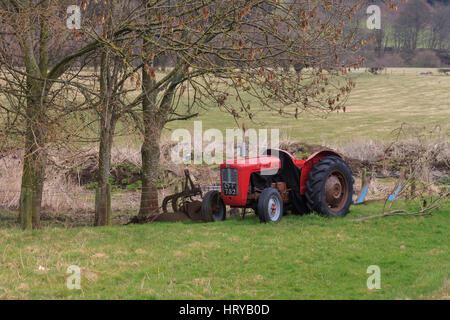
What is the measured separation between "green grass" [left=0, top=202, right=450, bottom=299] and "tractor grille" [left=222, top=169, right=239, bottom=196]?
2.16 feet

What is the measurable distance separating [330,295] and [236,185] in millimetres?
5017

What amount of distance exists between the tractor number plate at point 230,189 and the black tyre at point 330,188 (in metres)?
1.56

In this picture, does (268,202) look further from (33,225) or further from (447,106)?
(447,106)

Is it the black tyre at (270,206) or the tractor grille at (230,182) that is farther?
the tractor grille at (230,182)

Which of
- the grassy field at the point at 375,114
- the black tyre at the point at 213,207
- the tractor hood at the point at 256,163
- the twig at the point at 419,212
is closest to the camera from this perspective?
the tractor hood at the point at 256,163

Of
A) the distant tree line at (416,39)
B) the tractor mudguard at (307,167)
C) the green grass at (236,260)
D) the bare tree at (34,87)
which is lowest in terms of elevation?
the green grass at (236,260)

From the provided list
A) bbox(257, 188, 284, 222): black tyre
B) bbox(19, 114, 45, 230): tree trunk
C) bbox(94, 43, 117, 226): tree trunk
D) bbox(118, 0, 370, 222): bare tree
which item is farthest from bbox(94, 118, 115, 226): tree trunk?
bbox(257, 188, 284, 222): black tyre

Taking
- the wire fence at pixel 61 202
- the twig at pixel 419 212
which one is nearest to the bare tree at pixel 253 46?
the twig at pixel 419 212

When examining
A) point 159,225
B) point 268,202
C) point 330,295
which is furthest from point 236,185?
point 330,295

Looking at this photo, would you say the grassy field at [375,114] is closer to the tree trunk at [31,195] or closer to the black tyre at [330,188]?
the black tyre at [330,188]

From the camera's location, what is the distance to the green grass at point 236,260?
6648 millimetres

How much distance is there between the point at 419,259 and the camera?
8281 millimetres

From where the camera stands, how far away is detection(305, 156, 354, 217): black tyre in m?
11.7
